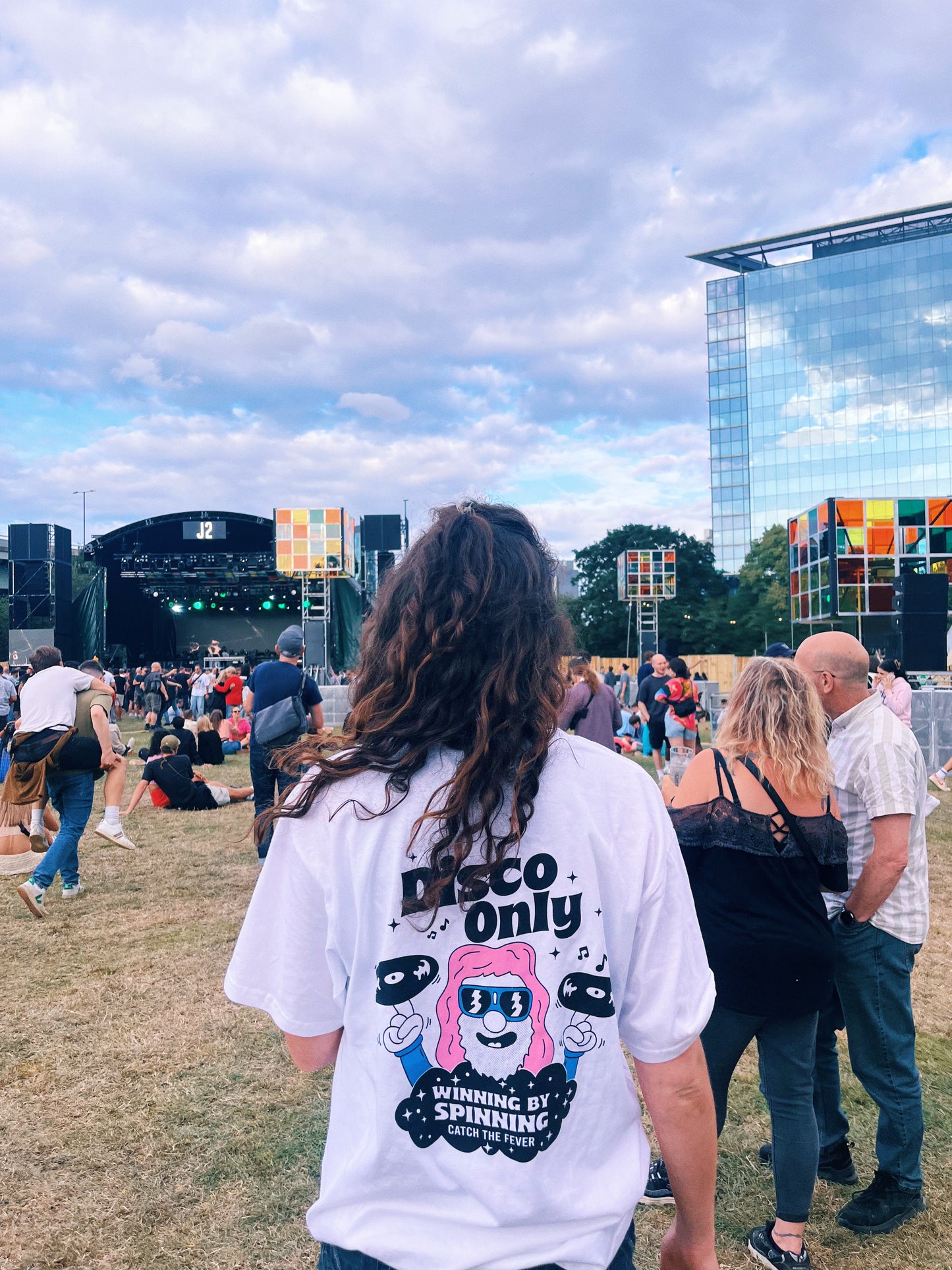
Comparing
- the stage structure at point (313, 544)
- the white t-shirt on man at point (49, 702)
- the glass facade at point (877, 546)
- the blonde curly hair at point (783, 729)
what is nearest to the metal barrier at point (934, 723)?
the glass facade at point (877, 546)

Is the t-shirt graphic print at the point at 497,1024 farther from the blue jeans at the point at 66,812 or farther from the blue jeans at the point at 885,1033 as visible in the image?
the blue jeans at the point at 66,812

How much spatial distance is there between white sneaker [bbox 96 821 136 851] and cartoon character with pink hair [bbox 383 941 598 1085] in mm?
7353

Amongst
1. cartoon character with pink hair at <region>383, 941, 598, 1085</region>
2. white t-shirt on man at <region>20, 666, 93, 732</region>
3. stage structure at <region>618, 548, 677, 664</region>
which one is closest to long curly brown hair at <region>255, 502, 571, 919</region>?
cartoon character with pink hair at <region>383, 941, 598, 1085</region>

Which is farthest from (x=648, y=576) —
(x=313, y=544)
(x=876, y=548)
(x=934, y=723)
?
(x=934, y=723)

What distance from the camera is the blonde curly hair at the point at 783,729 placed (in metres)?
2.31

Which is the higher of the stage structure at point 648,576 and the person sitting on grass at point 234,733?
the stage structure at point 648,576

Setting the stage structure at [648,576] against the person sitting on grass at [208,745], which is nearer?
the person sitting on grass at [208,745]

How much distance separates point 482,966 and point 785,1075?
68.8 inches

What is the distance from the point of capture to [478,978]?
112cm

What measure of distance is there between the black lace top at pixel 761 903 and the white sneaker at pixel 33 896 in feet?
17.0

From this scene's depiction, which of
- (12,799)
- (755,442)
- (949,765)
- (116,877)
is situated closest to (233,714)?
(116,877)

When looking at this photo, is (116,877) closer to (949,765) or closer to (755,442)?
(949,765)

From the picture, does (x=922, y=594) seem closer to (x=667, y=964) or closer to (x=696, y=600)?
(x=667, y=964)

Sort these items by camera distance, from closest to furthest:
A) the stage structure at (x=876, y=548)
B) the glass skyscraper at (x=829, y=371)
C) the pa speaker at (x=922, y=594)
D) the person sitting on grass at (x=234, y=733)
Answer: the pa speaker at (x=922, y=594)
the stage structure at (x=876, y=548)
the person sitting on grass at (x=234, y=733)
the glass skyscraper at (x=829, y=371)
